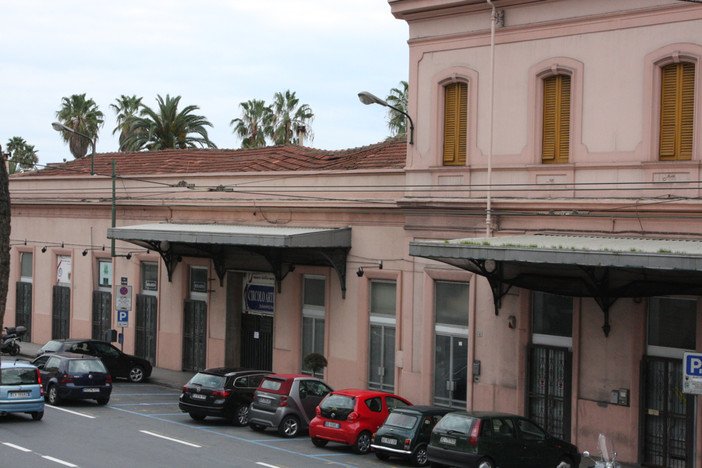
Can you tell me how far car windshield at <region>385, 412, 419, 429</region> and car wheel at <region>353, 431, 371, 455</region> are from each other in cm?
97

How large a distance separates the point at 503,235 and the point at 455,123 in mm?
3304

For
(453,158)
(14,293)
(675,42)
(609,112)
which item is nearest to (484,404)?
(453,158)

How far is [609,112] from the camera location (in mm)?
20266

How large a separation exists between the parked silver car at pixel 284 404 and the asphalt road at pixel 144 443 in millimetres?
342

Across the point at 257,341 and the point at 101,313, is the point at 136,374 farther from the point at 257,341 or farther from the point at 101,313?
the point at 101,313

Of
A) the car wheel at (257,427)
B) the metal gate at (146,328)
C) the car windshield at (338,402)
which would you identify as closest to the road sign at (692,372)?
the car windshield at (338,402)

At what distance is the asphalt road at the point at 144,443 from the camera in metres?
17.7

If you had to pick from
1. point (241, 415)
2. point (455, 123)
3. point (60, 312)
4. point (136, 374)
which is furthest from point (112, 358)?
point (455, 123)

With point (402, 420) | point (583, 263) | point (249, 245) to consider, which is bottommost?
point (402, 420)

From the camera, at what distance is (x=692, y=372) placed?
15.7 meters

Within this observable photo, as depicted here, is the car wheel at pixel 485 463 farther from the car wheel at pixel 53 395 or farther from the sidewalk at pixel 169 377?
the sidewalk at pixel 169 377

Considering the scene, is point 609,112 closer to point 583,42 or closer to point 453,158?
point 583,42

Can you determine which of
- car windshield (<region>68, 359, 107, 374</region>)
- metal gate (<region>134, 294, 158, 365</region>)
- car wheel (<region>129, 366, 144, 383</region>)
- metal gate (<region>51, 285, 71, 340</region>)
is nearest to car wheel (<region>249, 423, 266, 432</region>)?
car windshield (<region>68, 359, 107, 374</region>)

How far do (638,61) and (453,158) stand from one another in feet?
17.5
